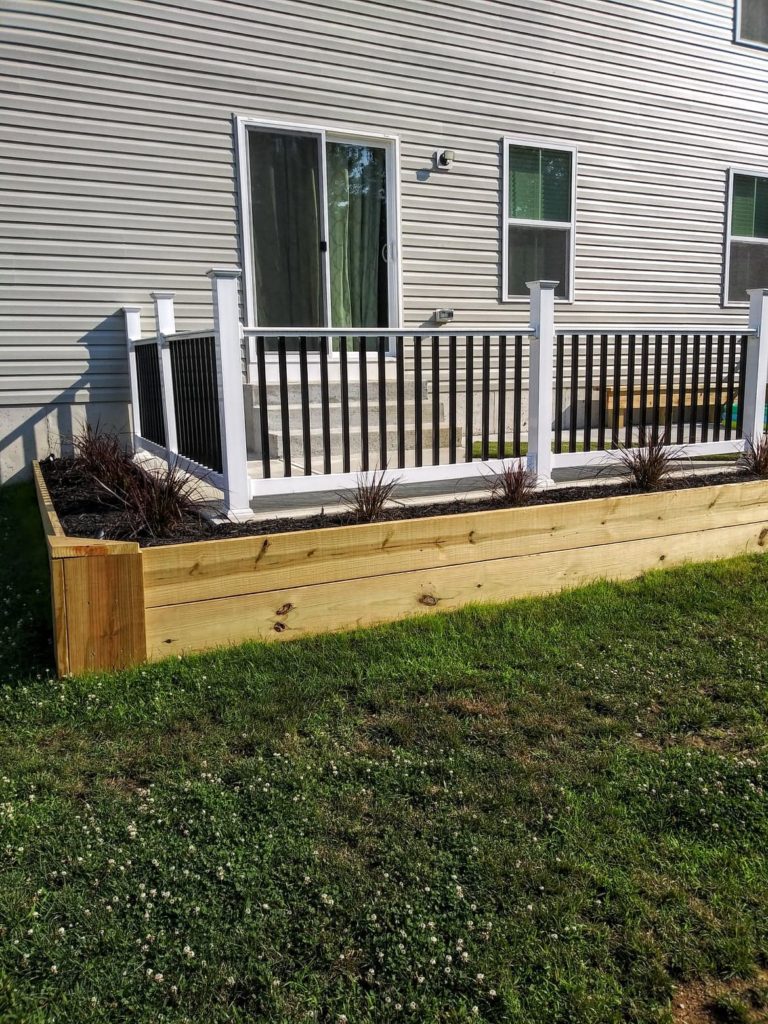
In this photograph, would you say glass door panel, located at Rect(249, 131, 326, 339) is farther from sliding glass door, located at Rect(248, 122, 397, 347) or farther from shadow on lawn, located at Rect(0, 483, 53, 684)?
shadow on lawn, located at Rect(0, 483, 53, 684)

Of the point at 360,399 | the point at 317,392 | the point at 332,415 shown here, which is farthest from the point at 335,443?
the point at 360,399

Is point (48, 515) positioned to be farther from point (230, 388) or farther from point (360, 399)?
point (360, 399)

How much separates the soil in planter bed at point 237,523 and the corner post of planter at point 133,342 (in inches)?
36.2

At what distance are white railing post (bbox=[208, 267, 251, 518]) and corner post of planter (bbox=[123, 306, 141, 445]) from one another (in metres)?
2.39

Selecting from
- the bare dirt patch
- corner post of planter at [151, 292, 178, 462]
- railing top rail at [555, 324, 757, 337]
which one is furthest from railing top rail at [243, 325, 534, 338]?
the bare dirt patch

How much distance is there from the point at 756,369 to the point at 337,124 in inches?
153

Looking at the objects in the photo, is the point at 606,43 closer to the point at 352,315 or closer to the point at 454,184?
the point at 454,184

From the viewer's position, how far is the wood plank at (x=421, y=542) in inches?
127

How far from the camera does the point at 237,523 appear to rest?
151 inches

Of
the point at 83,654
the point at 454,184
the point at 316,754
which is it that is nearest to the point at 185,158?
the point at 454,184

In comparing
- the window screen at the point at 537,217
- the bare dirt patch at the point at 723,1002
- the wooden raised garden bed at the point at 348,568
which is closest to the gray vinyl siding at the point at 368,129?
the window screen at the point at 537,217

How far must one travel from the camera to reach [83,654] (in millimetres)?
3025

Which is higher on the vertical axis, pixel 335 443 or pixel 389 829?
pixel 335 443

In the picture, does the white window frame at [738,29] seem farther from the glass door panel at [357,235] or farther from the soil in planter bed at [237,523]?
the soil in planter bed at [237,523]
